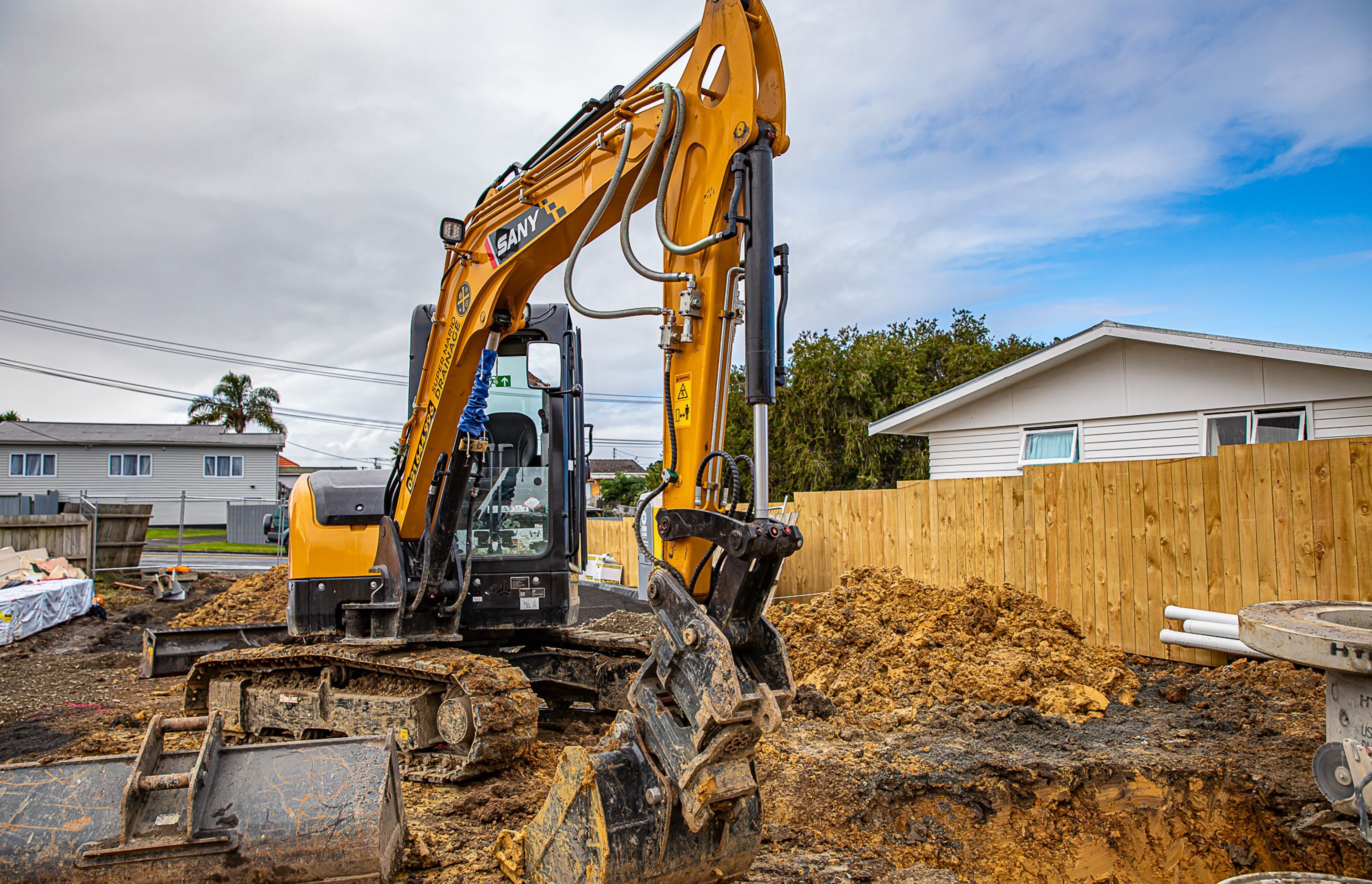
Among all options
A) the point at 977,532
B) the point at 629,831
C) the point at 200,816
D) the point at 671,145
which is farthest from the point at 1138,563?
the point at 200,816

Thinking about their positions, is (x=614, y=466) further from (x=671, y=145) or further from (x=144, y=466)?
(x=671, y=145)

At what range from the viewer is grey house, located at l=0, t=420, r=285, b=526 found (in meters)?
34.0

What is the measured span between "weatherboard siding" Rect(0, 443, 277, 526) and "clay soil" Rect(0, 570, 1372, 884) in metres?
30.4

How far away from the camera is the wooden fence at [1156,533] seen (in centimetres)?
612

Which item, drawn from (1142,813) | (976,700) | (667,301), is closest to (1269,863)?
(1142,813)

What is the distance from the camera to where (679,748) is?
9.56ft

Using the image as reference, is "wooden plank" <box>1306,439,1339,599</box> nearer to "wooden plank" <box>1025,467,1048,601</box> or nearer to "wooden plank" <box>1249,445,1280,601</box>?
"wooden plank" <box>1249,445,1280,601</box>

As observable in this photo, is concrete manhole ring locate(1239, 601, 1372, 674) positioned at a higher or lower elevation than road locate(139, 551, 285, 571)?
higher

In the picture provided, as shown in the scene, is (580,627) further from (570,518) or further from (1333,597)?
(1333,597)

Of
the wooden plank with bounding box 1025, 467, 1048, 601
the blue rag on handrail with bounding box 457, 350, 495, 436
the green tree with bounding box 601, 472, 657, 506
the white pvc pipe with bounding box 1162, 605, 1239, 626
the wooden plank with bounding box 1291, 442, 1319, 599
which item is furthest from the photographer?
the green tree with bounding box 601, 472, 657, 506

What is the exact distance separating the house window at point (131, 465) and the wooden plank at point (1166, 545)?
38208 mm

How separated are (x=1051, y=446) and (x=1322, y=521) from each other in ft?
21.7

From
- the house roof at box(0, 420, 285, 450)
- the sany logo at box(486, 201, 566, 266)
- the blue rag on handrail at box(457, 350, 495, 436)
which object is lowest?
the blue rag on handrail at box(457, 350, 495, 436)

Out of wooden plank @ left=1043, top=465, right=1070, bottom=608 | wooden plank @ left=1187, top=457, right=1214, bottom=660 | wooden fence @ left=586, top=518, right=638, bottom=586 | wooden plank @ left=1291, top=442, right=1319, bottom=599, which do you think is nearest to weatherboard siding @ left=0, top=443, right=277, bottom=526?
wooden fence @ left=586, top=518, right=638, bottom=586
